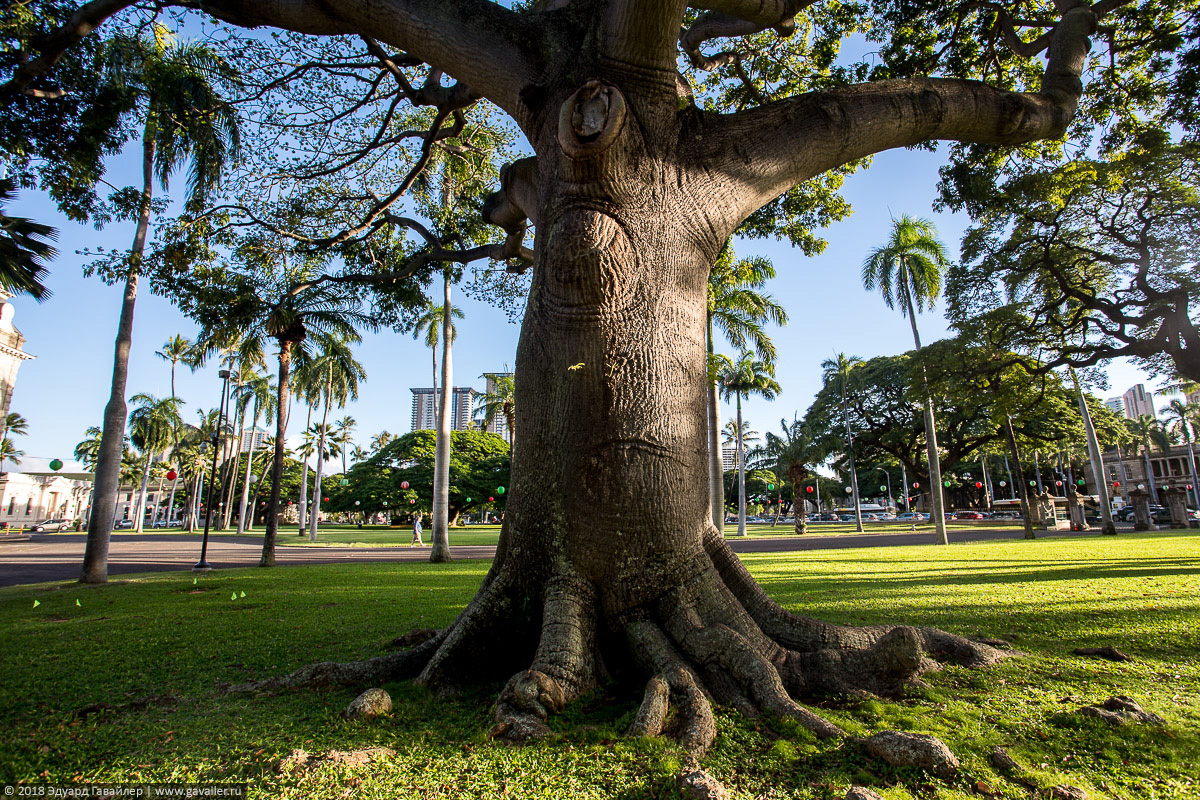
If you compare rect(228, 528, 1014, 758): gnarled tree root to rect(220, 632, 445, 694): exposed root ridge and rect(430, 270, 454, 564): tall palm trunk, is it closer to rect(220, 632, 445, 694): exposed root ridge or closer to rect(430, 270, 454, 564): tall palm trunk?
rect(220, 632, 445, 694): exposed root ridge

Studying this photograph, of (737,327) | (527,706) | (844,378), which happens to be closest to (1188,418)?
(844,378)

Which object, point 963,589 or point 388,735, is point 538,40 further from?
point 963,589

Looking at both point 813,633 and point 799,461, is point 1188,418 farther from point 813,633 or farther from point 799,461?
point 813,633

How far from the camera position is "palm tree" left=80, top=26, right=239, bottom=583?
7.06 metres

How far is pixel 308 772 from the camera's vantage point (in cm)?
223

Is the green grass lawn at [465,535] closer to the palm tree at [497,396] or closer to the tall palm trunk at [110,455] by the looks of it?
the palm tree at [497,396]

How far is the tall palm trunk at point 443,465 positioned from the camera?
1498cm

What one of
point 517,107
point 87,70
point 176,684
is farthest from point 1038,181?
point 87,70

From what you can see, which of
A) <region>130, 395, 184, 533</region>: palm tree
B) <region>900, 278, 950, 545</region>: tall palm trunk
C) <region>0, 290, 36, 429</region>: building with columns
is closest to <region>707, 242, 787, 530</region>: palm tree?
<region>900, 278, 950, 545</region>: tall palm trunk

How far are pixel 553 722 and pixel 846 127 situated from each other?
444 cm

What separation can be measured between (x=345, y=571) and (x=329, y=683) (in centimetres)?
1031

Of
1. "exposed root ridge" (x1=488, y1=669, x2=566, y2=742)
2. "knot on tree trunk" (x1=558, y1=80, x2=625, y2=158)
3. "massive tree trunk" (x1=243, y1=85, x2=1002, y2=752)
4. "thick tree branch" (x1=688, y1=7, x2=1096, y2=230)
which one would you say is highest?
"thick tree branch" (x1=688, y1=7, x2=1096, y2=230)

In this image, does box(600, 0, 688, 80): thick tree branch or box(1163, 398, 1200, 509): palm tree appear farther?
box(1163, 398, 1200, 509): palm tree

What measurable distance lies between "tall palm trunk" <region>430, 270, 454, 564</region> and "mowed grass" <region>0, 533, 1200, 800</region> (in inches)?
347
